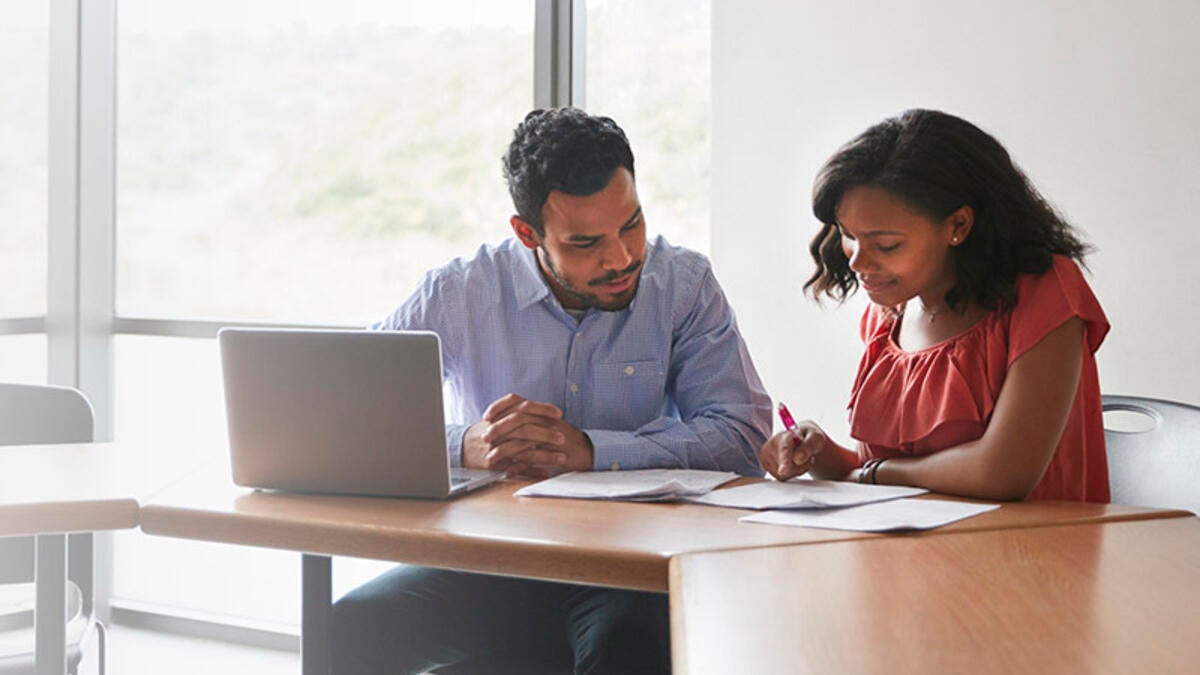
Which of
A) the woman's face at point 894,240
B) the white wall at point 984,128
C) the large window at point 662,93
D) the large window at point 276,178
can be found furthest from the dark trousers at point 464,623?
the large window at point 276,178

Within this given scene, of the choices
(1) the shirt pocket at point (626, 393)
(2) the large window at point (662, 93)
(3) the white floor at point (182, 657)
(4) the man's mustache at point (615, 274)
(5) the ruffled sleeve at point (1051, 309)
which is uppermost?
(2) the large window at point (662, 93)

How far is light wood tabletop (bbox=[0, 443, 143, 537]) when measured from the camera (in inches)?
64.9

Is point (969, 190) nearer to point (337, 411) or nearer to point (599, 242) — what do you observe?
point (599, 242)

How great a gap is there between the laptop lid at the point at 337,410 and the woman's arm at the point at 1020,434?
0.72 metres

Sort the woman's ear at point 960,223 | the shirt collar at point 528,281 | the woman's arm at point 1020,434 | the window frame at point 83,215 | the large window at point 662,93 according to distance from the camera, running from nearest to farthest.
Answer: the woman's arm at point 1020,434 < the woman's ear at point 960,223 < the shirt collar at point 528,281 < the large window at point 662,93 < the window frame at point 83,215

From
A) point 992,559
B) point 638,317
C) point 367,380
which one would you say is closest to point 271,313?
point 638,317

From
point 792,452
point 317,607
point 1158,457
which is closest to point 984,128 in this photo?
point 1158,457

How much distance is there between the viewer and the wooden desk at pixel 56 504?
5.44 feet

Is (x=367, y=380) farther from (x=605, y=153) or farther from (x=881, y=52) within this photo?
(x=881, y=52)

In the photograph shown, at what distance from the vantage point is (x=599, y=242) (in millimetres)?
2064

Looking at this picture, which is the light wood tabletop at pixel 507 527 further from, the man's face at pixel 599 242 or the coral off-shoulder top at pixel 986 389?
the man's face at pixel 599 242

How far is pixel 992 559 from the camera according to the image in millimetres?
1321

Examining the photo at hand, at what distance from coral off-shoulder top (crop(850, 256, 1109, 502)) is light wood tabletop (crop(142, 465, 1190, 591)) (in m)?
0.27

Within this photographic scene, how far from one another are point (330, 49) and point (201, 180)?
0.61 metres
